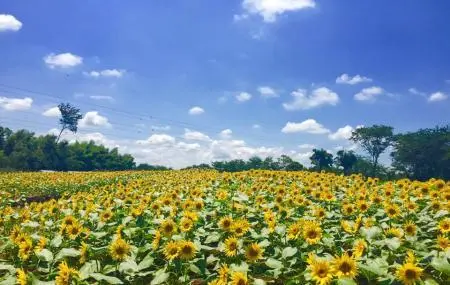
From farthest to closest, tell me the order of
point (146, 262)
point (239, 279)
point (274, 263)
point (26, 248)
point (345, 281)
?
point (26, 248) < point (146, 262) < point (274, 263) < point (239, 279) < point (345, 281)

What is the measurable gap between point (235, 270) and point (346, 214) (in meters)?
3.41

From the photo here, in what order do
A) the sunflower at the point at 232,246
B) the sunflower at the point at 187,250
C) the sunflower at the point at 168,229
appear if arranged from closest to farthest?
the sunflower at the point at 187,250
the sunflower at the point at 232,246
the sunflower at the point at 168,229

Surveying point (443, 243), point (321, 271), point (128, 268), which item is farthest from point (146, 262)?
point (443, 243)

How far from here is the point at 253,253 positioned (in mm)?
4621

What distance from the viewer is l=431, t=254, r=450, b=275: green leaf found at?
3772 millimetres

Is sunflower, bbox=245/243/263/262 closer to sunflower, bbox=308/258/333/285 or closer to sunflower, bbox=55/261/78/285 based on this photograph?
sunflower, bbox=308/258/333/285

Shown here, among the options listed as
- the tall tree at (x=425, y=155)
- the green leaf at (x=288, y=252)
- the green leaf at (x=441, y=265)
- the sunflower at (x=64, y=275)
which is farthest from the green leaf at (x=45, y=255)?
the tall tree at (x=425, y=155)

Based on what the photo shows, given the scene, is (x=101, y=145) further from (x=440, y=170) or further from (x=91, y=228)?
(x=91, y=228)

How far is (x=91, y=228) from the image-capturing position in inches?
253

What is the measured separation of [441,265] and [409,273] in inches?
14.6

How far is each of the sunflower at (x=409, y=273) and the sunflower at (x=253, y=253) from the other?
144 cm

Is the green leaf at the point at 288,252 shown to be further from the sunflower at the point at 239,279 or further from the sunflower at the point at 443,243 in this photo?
the sunflower at the point at 443,243

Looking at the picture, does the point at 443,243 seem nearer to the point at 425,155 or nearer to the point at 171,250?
the point at 171,250

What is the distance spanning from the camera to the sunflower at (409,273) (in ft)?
12.0
